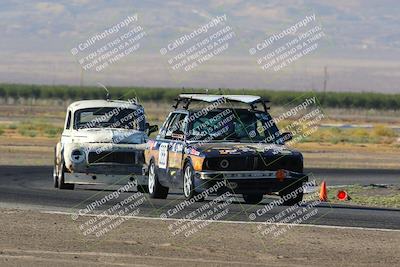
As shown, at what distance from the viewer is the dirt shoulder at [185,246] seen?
45.8 feet

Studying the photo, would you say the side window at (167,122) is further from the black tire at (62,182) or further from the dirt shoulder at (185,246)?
the dirt shoulder at (185,246)

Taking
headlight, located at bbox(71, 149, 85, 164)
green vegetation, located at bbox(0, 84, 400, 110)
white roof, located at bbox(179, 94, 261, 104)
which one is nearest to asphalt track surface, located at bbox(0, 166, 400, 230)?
headlight, located at bbox(71, 149, 85, 164)

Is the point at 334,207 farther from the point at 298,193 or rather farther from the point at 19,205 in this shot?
the point at 19,205

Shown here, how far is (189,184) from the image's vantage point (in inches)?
845

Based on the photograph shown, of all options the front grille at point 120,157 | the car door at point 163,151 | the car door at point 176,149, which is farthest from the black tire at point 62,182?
the car door at point 176,149

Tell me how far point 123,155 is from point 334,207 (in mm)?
4923

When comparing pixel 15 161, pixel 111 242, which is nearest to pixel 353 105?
pixel 15 161

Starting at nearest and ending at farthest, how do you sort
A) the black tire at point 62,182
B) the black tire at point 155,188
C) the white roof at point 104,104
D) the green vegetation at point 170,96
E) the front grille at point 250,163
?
1. the front grille at point 250,163
2. the black tire at point 155,188
3. the black tire at point 62,182
4. the white roof at point 104,104
5. the green vegetation at point 170,96

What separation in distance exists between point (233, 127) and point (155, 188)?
6.61 ft

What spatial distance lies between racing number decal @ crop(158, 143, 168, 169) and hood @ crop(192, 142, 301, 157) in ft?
3.49

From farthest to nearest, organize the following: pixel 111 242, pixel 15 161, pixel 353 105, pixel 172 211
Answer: pixel 353 105, pixel 15 161, pixel 172 211, pixel 111 242

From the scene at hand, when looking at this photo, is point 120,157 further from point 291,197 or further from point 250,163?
point 291,197

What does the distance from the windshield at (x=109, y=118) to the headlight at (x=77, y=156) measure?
1199 mm

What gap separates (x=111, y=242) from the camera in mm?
15594
